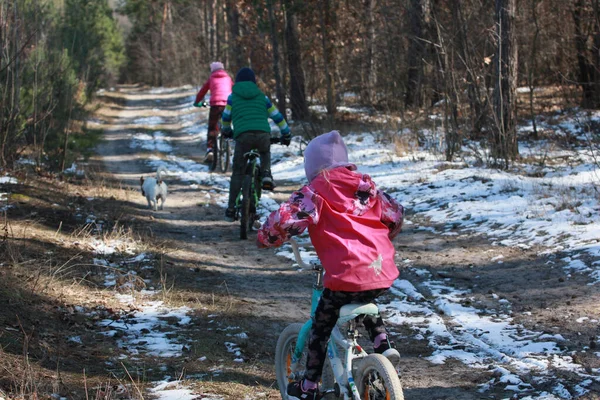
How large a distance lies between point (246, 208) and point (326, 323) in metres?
5.95

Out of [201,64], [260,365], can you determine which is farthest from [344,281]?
[201,64]

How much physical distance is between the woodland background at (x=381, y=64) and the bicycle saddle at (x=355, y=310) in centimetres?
699

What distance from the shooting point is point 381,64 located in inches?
825

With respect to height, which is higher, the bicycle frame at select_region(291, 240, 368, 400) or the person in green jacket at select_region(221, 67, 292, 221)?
the person in green jacket at select_region(221, 67, 292, 221)

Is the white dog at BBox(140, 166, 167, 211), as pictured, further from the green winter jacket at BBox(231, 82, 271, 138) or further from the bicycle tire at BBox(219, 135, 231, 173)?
the bicycle tire at BBox(219, 135, 231, 173)

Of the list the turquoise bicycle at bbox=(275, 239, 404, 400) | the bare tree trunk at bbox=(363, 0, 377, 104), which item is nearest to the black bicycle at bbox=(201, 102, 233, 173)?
the bare tree trunk at bbox=(363, 0, 377, 104)

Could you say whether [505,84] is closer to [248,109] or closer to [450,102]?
[450,102]

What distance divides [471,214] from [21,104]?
870 centimetres

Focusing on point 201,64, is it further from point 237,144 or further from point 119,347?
point 119,347

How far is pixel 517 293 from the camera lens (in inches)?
270

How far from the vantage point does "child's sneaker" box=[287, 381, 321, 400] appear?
13.6ft

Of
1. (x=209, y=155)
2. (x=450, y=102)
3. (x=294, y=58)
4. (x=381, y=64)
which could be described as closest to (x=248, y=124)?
(x=450, y=102)

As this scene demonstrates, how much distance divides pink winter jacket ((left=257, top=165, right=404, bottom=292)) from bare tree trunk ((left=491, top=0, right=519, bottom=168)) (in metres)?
9.15

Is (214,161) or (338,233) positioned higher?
(338,233)
